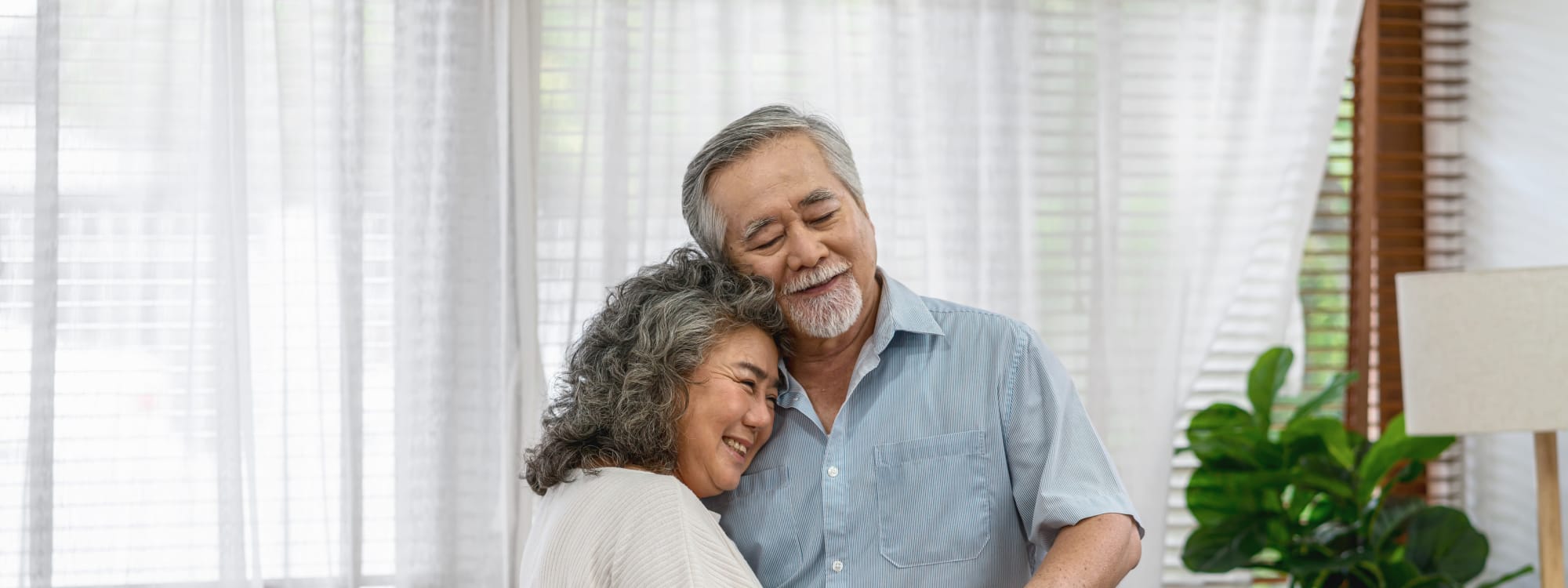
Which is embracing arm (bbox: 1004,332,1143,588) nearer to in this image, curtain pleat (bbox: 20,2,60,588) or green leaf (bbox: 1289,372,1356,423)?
green leaf (bbox: 1289,372,1356,423)

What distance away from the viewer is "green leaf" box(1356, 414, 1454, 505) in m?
2.72

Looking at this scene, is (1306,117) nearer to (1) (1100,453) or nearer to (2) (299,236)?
(1) (1100,453)

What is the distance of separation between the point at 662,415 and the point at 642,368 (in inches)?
2.6

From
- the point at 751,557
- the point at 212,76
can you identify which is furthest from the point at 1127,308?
the point at 212,76

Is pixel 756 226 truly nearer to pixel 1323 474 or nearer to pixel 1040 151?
pixel 1040 151

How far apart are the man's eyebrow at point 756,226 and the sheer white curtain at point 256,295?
121 centimetres

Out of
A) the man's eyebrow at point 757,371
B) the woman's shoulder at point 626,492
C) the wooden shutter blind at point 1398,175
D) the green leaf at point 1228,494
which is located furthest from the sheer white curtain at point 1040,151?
the woman's shoulder at point 626,492

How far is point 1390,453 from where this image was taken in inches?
107

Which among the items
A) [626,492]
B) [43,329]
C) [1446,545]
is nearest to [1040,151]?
[1446,545]

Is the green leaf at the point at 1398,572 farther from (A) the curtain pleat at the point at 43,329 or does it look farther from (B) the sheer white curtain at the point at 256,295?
(A) the curtain pleat at the point at 43,329

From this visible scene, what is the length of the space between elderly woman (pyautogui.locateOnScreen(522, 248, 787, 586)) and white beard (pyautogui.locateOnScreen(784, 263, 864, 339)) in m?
0.03

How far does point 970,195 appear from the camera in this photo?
2.85m

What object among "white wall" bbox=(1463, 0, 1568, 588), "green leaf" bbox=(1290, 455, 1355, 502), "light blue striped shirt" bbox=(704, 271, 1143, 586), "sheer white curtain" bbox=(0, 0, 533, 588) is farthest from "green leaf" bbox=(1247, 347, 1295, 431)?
"sheer white curtain" bbox=(0, 0, 533, 588)

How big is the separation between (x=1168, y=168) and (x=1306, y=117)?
39cm
